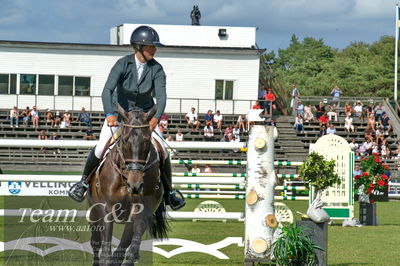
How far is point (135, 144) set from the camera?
8.33m

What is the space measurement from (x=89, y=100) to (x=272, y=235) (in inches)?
1422

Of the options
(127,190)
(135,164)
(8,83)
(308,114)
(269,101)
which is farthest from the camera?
(8,83)

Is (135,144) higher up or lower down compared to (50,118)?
lower down

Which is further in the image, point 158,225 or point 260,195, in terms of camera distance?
point 260,195

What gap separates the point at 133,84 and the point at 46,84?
1483 inches

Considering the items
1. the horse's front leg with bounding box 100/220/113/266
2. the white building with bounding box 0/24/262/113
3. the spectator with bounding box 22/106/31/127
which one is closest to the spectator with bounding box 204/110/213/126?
the white building with bounding box 0/24/262/113

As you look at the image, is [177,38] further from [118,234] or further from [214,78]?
[118,234]

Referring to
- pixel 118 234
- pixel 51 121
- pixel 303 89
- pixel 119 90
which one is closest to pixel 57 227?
pixel 118 234

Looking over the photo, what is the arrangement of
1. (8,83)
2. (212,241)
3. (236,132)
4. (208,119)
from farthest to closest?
(8,83) → (208,119) → (236,132) → (212,241)

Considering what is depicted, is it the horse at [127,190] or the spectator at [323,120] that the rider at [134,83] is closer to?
the horse at [127,190]

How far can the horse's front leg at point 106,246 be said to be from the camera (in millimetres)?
8514

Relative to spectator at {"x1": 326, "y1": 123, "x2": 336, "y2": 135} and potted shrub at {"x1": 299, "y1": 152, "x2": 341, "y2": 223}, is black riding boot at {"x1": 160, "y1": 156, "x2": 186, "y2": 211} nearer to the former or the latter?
potted shrub at {"x1": 299, "y1": 152, "x2": 341, "y2": 223}

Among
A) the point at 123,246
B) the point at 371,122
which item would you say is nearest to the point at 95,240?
the point at 123,246

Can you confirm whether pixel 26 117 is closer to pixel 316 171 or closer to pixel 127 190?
pixel 316 171
